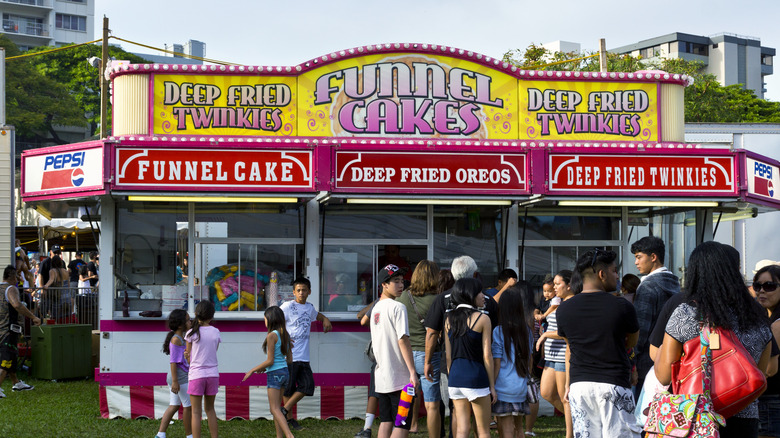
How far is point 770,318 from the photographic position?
5.15 meters

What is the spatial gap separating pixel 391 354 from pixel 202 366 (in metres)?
1.89

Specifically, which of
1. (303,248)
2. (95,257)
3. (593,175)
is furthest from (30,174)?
(95,257)

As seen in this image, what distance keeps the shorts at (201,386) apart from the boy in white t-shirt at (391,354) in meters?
1.69

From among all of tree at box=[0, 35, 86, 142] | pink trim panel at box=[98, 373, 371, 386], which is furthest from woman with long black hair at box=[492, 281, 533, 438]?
tree at box=[0, 35, 86, 142]

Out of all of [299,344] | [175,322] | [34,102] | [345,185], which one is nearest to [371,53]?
[345,185]

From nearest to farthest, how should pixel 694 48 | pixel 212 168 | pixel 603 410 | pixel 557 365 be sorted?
pixel 603 410 → pixel 557 365 → pixel 212 168 → pixel 694 48

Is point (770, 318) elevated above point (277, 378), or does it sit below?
above

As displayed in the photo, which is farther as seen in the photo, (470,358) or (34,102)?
(34,102)

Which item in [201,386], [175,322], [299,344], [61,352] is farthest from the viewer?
[61,352]

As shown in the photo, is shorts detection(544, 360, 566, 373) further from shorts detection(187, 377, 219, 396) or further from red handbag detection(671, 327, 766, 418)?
red handbag detection(671, 327, 766, 418)

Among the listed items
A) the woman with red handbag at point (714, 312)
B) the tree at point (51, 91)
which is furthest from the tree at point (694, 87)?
the tree at point (51, 91)

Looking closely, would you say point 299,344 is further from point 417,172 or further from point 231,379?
point 417,172

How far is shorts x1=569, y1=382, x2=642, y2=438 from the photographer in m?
5.33

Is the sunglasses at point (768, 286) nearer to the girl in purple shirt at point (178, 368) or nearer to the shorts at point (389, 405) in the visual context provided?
the shorts at point (389, 405)
